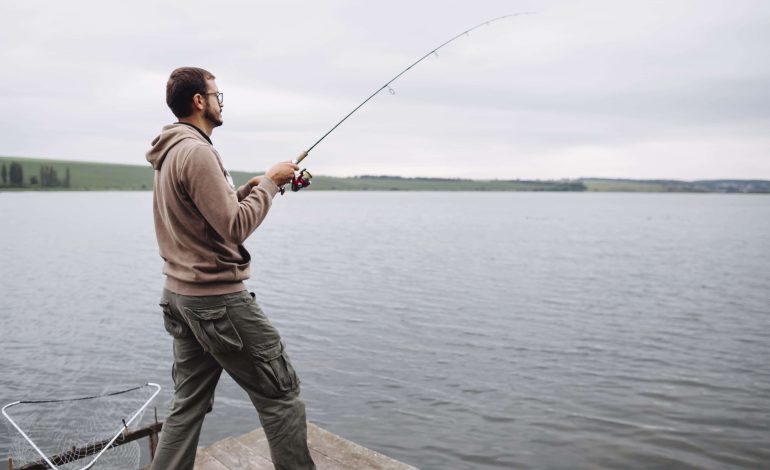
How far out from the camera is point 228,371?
310 cm

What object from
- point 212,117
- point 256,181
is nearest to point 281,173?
point 256,181

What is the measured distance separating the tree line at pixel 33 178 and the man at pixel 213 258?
478 ft

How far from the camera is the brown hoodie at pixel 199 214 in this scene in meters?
2.84

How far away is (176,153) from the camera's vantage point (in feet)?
9.50

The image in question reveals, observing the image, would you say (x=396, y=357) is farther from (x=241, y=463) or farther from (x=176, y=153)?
(x=176, y=153)

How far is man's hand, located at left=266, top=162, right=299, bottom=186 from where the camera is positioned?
321cm

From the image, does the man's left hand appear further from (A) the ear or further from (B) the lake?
(B) the lake

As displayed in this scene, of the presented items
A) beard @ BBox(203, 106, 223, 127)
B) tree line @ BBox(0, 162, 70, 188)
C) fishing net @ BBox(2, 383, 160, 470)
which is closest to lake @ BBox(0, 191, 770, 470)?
fishing net @ BBox(2, 383, 160, 470)

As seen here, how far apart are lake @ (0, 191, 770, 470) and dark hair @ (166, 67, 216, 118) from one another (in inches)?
208

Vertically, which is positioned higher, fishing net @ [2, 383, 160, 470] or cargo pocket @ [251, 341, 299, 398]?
cargo pocket @ [251, 341, 299, 398]

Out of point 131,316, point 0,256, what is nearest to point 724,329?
point 131,316

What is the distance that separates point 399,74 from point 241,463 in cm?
356

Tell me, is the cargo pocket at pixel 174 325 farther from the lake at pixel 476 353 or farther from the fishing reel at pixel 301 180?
the lake at pixel 476 353

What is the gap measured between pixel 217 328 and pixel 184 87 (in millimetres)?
1247
